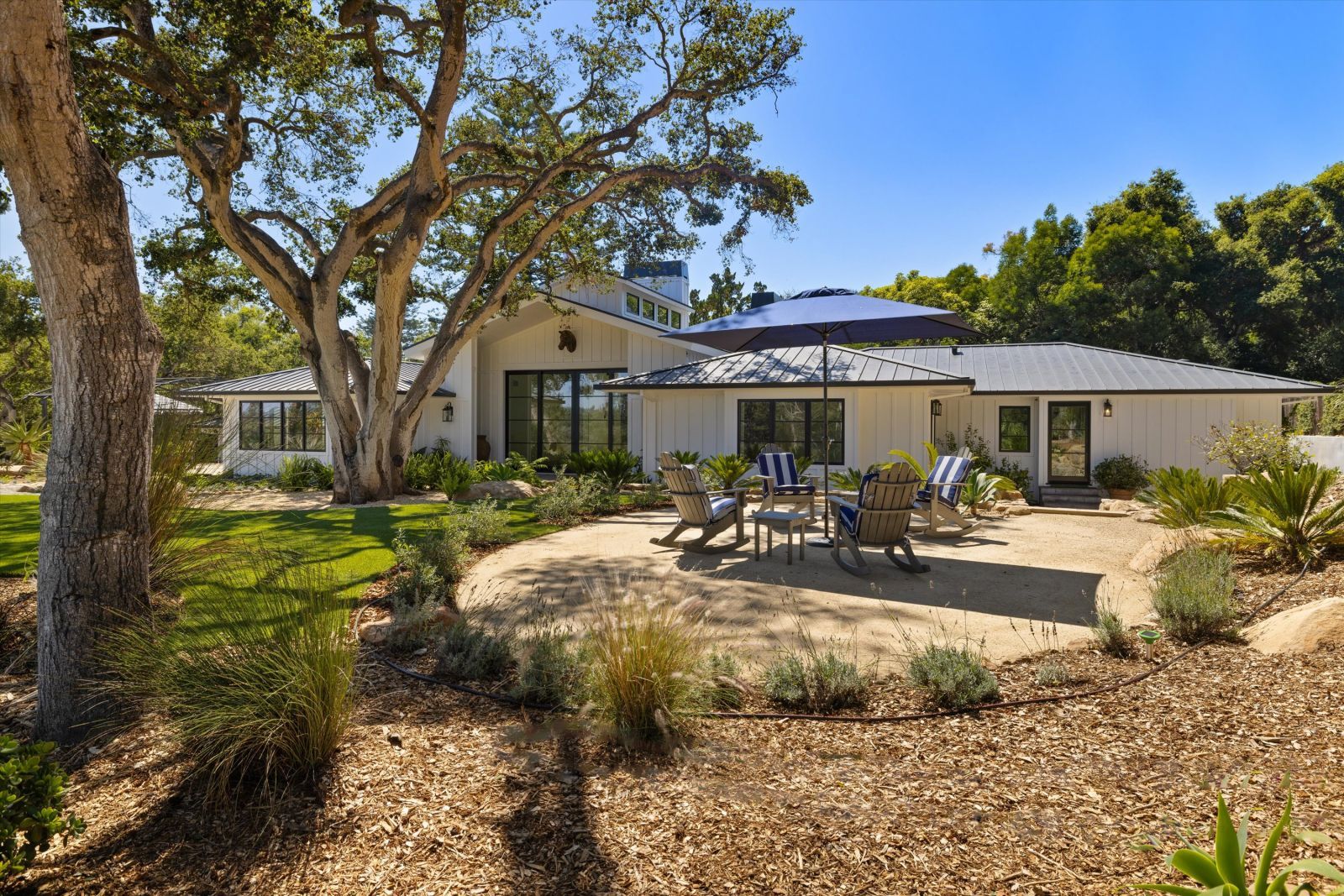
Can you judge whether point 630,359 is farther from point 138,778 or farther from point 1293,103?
point 138,778

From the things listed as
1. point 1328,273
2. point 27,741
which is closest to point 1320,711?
point 27,741

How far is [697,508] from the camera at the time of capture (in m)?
7.75

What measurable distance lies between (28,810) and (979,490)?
11.1 meters

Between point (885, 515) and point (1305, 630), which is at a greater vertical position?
point (885, 515)

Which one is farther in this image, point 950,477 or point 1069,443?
point 1069,443

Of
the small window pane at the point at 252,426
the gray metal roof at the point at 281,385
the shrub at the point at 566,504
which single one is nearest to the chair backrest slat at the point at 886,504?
the shrub at the point at 566,504

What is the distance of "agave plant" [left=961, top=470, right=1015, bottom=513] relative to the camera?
11.0 meters

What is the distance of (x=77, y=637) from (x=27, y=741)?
55 centimetres

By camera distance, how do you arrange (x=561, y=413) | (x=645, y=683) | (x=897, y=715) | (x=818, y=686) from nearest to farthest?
1. (x=645, y=683)
2. (x=897, y=715)
3. (x=818, y=686)
4. (x=561, y=413)

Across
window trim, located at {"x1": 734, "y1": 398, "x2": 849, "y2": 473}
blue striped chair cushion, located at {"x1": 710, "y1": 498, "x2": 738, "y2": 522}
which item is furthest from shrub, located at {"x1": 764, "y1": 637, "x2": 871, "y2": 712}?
window trim, located at {"x1": 734, "y1": 398, "x2": 849, "y2": 473}

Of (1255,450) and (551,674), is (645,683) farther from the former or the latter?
(1255,450)

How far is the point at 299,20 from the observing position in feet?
26.4

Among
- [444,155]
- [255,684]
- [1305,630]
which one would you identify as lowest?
[1305,630]

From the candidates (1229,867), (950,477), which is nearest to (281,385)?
(950,477)
